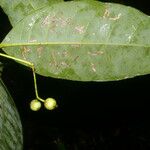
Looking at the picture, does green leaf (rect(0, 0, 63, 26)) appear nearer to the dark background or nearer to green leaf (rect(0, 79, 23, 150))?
green leaf (rect(0, 79, 23, 150))

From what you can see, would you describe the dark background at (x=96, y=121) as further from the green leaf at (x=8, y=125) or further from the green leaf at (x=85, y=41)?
the green leaf at (x=85, y=41)

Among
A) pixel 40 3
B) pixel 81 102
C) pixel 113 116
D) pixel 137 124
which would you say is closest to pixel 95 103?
pixel 81 102

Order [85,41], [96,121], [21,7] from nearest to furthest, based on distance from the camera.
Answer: [85,41] < [21,7] < [96,121]

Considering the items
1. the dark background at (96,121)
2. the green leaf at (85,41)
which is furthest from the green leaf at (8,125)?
the dark background at (96,121)

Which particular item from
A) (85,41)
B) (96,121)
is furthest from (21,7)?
(96,121)

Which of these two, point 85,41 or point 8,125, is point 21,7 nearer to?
point 85,41

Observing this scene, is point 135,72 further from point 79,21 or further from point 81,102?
point 81,102
